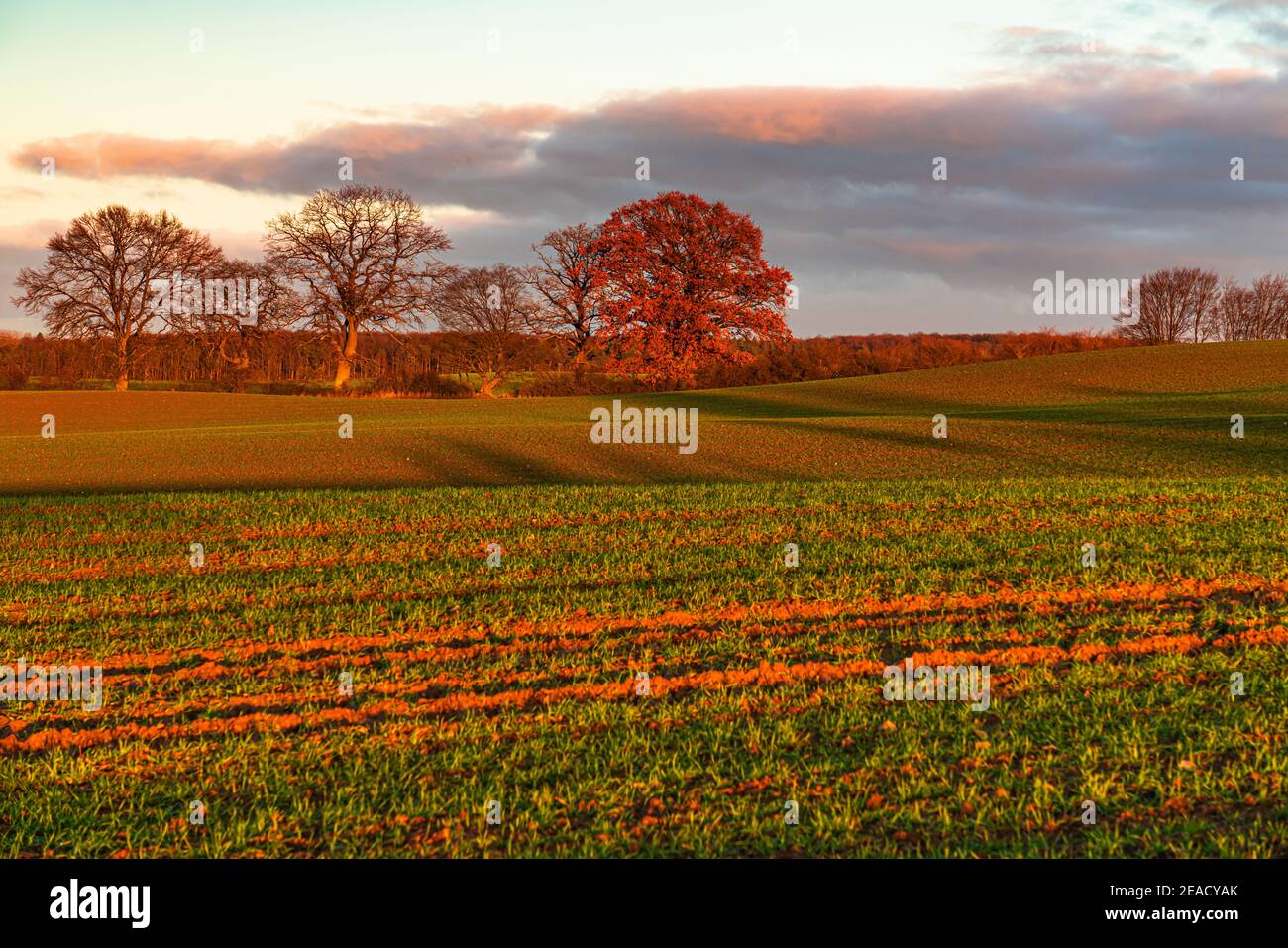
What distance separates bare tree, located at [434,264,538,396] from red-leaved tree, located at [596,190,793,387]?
36.9 ft

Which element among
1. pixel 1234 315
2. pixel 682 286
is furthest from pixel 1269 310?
pixel 682 286

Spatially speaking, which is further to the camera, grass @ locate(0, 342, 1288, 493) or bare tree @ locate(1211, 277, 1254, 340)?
bare tree @ locate(1211, 277, 1254, 340)

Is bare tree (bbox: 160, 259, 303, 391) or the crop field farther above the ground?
bare tree (bbox: 160, 259, 303, 391)

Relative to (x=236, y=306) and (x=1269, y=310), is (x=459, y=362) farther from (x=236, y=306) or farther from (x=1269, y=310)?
(x=1269, y=310)

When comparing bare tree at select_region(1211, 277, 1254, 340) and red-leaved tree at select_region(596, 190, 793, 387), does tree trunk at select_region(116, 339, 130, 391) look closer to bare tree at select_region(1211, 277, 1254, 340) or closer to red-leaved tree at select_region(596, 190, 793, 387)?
red-leaved tree at select_region(596, 190, 793, 387)

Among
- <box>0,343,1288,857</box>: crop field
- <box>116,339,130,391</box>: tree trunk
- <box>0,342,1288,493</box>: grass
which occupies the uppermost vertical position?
<box>116,339,130,391</box>: tree trunk

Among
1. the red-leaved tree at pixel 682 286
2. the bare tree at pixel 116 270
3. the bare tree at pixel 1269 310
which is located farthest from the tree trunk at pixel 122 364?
the bare tree at pixel 1269 310

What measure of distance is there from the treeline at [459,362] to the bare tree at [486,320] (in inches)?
13.7

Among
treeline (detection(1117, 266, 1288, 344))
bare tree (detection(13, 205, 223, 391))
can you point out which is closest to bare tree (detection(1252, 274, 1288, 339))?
treeline (detection(1117, 266, 1288, 344))

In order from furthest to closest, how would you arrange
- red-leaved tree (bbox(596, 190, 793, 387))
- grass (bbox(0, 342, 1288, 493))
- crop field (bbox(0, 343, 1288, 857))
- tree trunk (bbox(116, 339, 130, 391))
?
1. tree trunk (bbox(116, 339, 130, 391))
2. red-leaved tree (bbox(596, 190, 793, 387))
3. grass (bbox(0, 342, 1288, 493))
4. crop field (bbox(0, 343, 1288, 857))

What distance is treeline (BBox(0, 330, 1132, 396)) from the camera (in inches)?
2264

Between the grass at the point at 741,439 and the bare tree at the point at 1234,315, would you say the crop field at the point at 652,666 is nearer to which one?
the grass at the point at 741,439

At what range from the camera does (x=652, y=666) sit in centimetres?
787

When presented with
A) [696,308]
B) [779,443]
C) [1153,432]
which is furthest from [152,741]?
[696,308]
